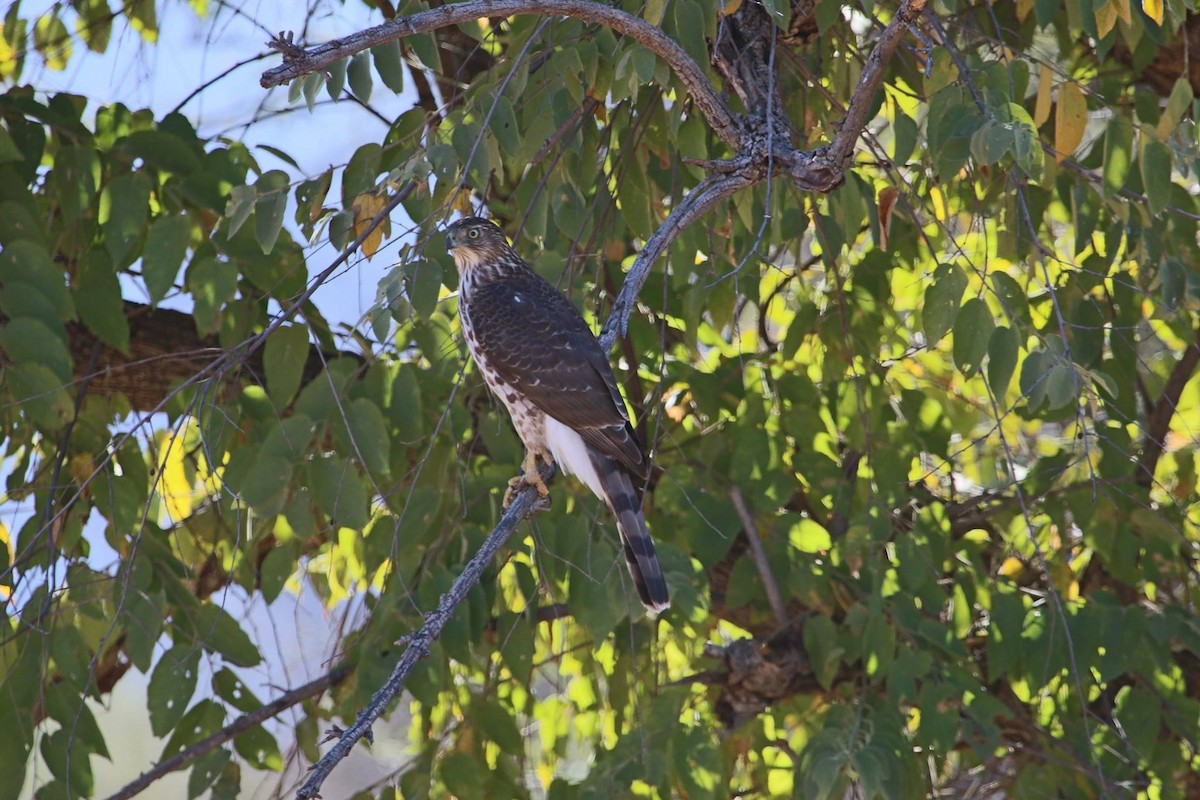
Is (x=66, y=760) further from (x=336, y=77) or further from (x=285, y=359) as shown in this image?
(x=336, y=77)

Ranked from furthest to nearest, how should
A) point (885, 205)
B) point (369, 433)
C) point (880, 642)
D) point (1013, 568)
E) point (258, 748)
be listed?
point (1013, 568), point (258, 748), point (880, 642), point (885, 205), point (369, 433)

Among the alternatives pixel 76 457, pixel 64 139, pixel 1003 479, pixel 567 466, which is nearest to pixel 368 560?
pixel 567 466

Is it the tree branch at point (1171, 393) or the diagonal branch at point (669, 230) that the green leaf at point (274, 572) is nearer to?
the diagonal branch at point (669, 230)

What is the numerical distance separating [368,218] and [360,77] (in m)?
0.30

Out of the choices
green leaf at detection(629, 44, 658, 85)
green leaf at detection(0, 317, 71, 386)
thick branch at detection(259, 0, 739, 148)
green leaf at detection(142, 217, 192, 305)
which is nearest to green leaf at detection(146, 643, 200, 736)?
green leaf at detection(0, 317, 71, 386)

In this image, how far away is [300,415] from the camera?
3.19 meters

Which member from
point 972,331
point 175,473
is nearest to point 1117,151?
point 972,331

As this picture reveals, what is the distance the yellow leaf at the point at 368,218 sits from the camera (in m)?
2.88

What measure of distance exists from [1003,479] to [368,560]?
2049 millimetres

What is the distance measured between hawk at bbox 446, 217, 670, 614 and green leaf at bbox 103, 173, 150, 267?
79 cm

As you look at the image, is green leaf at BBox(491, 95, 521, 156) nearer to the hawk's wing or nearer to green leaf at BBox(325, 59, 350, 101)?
green leaf at BBox(325, 59, 350, 101)

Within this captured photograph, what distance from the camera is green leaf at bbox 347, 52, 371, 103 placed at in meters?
2.79

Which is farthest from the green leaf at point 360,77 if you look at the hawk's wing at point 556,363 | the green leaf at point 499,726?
the green leaf at point 499,726

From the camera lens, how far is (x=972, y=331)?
298 cm
